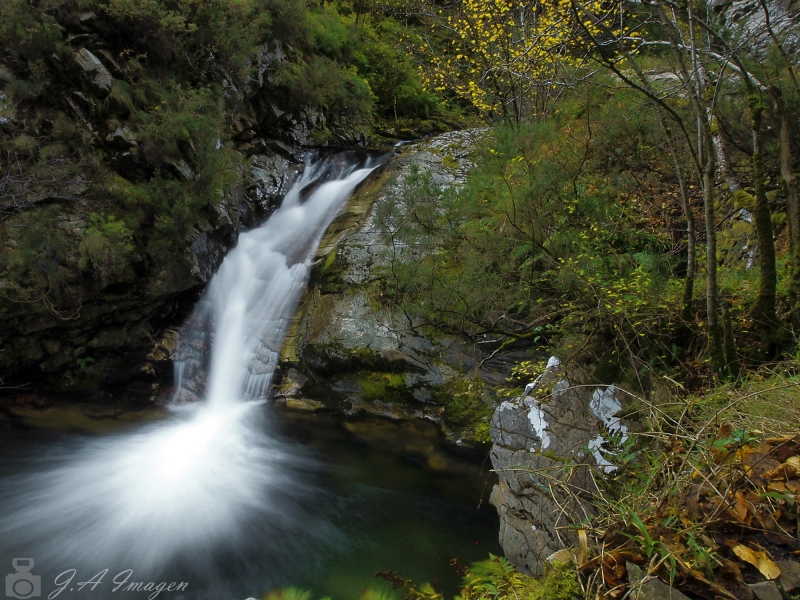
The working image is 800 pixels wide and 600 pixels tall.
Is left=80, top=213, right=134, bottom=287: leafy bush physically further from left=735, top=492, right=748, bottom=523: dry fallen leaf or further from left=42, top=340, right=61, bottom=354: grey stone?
left=735, top=492, right=748, bottom=523: dry fallen leaf

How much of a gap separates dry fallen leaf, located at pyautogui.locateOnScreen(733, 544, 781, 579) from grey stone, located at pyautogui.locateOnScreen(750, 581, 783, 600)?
1.4 inches

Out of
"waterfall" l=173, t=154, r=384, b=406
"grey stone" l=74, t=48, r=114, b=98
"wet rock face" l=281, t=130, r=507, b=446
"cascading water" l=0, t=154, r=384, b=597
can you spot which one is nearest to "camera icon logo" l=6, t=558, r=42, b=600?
"cascading water" l=0, t=154, r=384, b=597

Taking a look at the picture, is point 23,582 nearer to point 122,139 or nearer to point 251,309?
point 251,309

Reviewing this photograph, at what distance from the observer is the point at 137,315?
26.2 ft

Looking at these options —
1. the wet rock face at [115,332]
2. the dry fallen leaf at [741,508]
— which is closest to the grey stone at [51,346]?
the wet rock face at [115,332]

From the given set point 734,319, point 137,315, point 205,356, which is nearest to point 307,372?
point 205,356

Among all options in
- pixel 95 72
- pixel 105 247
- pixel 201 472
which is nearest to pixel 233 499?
pixel 201 472

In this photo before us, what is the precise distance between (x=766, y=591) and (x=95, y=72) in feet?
31.5

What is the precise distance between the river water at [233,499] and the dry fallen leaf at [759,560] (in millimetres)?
3482

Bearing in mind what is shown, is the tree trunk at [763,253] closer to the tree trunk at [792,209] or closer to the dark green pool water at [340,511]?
the tree trunk at [792,209]

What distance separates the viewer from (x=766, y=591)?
1598 millimetres

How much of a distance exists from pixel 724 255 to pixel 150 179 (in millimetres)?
8408

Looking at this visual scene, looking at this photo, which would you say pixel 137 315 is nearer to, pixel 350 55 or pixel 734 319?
pixel 734 319

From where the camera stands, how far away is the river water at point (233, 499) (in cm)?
468
